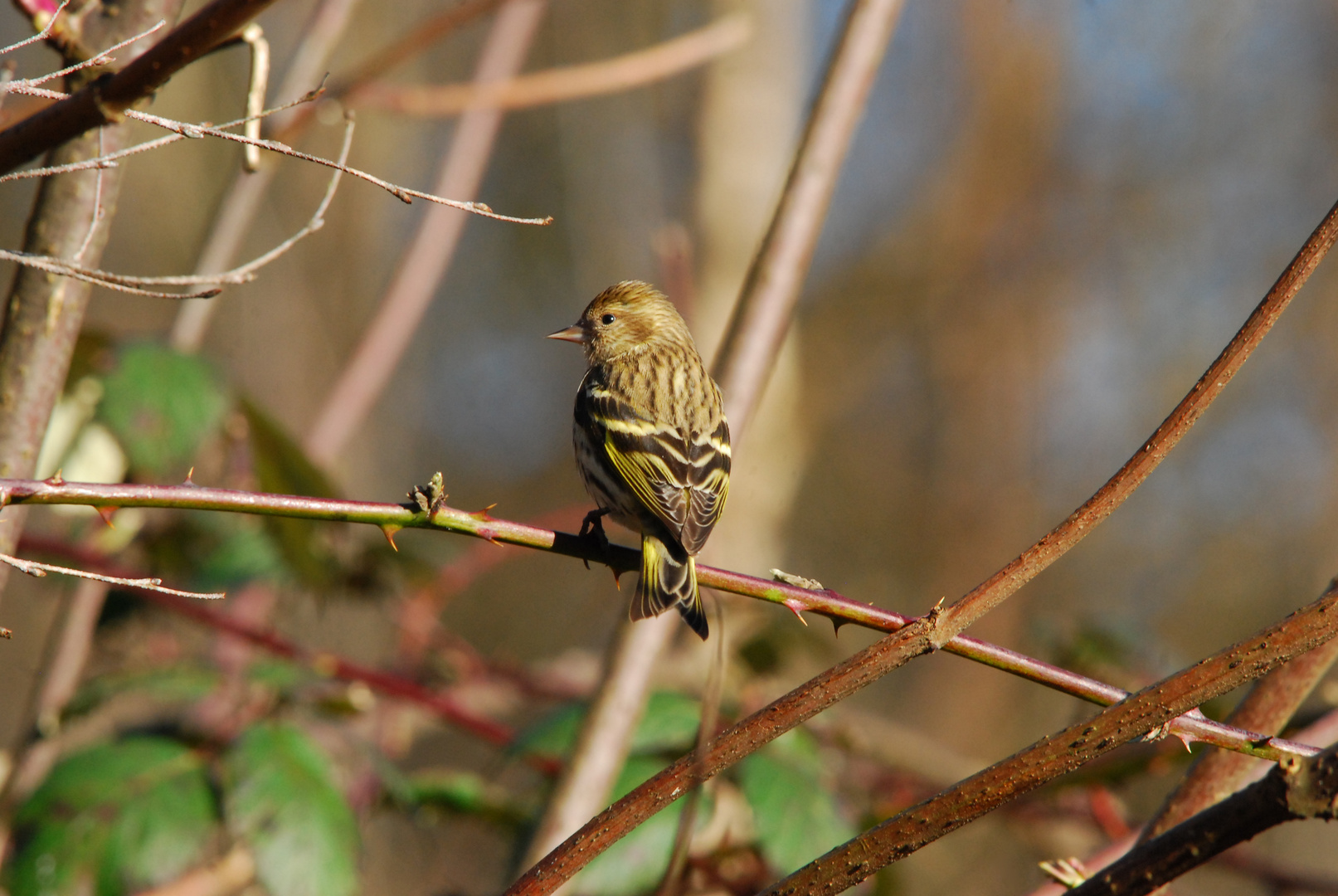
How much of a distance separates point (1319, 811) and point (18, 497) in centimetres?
128

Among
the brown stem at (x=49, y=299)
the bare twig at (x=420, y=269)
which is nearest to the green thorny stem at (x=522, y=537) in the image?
the brown stem at (x=49, y=299)

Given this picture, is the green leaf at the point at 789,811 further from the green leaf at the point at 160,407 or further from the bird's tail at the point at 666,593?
the green leaf at the point at 160,407

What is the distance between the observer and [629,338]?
4.00m

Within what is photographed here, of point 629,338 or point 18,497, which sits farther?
point 629,338

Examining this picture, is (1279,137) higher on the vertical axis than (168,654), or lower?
higher

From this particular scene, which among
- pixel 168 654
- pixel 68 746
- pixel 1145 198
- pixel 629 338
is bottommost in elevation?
pixel 68 746

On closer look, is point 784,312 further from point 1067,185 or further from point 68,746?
point 1067,185

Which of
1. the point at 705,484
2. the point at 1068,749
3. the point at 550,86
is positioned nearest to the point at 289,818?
the point at 705,484

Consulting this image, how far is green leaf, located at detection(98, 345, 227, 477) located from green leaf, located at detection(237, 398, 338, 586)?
137 mm

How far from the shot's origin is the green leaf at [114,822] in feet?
7.06

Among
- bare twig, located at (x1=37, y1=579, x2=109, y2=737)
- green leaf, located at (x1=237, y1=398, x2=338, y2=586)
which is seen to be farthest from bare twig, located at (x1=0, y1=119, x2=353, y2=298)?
bare twig, located at (x1=37, y1=579, x2=109, y2=737)

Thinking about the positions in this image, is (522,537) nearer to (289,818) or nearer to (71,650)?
(289,818)

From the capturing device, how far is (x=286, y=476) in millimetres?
2641

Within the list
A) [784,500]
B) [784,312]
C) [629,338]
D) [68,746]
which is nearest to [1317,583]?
[784,500]
